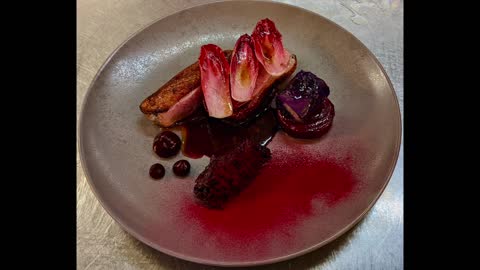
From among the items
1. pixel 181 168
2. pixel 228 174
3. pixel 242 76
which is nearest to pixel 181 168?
pixel 181 168

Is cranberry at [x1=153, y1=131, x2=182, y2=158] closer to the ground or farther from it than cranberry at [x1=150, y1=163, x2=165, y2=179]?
farther from it

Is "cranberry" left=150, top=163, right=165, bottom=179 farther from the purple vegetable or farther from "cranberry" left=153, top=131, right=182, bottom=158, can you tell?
the purple vegetable

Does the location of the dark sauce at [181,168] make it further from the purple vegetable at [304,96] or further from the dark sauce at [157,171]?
the purple vegetable at [304,96]

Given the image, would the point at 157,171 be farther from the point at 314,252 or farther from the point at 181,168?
the point at 314,252

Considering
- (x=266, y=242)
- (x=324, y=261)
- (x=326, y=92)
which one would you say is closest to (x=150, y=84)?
(x=326, y=92)

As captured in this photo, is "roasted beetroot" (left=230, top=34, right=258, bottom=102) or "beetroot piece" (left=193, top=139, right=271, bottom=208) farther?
"roasted beetroot" (left=230, top=34, right=258, bottom=102)

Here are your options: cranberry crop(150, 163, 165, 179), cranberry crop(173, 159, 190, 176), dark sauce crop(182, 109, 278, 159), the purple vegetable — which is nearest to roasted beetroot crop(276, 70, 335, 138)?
the purple vegetable
